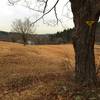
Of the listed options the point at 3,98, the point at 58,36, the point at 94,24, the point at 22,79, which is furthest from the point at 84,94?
the point at 58,36

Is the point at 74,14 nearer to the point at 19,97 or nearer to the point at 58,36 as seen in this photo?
the point at 19,97

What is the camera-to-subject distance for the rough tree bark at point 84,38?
9.05 m

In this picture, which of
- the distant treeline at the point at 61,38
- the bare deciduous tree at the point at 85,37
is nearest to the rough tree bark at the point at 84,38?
the bare deciduous tree at the point at 85,37

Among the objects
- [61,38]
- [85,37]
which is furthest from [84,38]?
[61,38]

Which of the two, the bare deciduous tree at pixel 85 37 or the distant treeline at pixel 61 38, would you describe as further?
the distant treeline at pixel 61 38

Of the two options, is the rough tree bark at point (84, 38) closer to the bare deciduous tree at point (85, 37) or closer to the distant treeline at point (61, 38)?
the bare deciduous tree at point (85, 37)

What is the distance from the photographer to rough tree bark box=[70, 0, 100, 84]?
9055 mm

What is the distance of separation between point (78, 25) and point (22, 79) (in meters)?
3.54

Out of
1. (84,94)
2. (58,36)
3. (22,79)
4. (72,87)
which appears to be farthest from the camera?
(58,36)

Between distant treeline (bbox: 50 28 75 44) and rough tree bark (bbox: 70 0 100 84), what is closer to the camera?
rough tree bark (bbox: 70 0 100 84)

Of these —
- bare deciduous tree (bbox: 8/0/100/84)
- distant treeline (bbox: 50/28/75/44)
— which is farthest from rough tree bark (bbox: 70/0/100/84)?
distant treeline (bbox: 50/28/75/44)

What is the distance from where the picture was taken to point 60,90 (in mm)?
9031

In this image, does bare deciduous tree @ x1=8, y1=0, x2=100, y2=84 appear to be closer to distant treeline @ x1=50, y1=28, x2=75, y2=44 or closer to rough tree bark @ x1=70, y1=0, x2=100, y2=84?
rough tree bark @ x1=70, y1=0, x2=100, y2=84

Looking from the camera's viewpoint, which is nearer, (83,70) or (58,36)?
(83,70)
